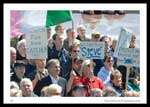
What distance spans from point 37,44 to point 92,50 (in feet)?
1.84

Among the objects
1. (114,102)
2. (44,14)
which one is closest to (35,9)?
(44,14)

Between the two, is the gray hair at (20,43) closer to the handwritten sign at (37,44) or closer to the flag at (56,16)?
the handwritten sign at (37,44)

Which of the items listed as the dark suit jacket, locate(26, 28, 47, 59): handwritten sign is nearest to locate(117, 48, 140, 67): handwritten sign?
the dark suit jacket

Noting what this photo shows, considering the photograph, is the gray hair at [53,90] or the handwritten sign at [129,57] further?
the handwritten sign at [129,57]

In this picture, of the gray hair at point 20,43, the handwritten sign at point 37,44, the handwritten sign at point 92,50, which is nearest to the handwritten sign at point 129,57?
the handwritten sign at point 92,50

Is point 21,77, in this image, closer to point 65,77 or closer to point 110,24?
point 65,77

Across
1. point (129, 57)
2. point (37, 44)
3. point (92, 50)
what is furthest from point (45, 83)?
point (129, 57)

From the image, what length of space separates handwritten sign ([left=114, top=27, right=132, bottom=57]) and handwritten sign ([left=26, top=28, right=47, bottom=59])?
73cm

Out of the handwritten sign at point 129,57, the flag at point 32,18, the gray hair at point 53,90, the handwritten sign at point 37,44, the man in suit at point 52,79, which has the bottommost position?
the gray hair at point 53,90

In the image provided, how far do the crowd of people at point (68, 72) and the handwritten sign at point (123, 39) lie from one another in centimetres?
4

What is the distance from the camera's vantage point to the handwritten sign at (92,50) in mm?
7828

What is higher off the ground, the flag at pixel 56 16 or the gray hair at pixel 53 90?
the flag at pixel 56 16

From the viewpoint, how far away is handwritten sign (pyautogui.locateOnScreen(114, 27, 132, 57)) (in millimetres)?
7836

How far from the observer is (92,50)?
7844 mm
